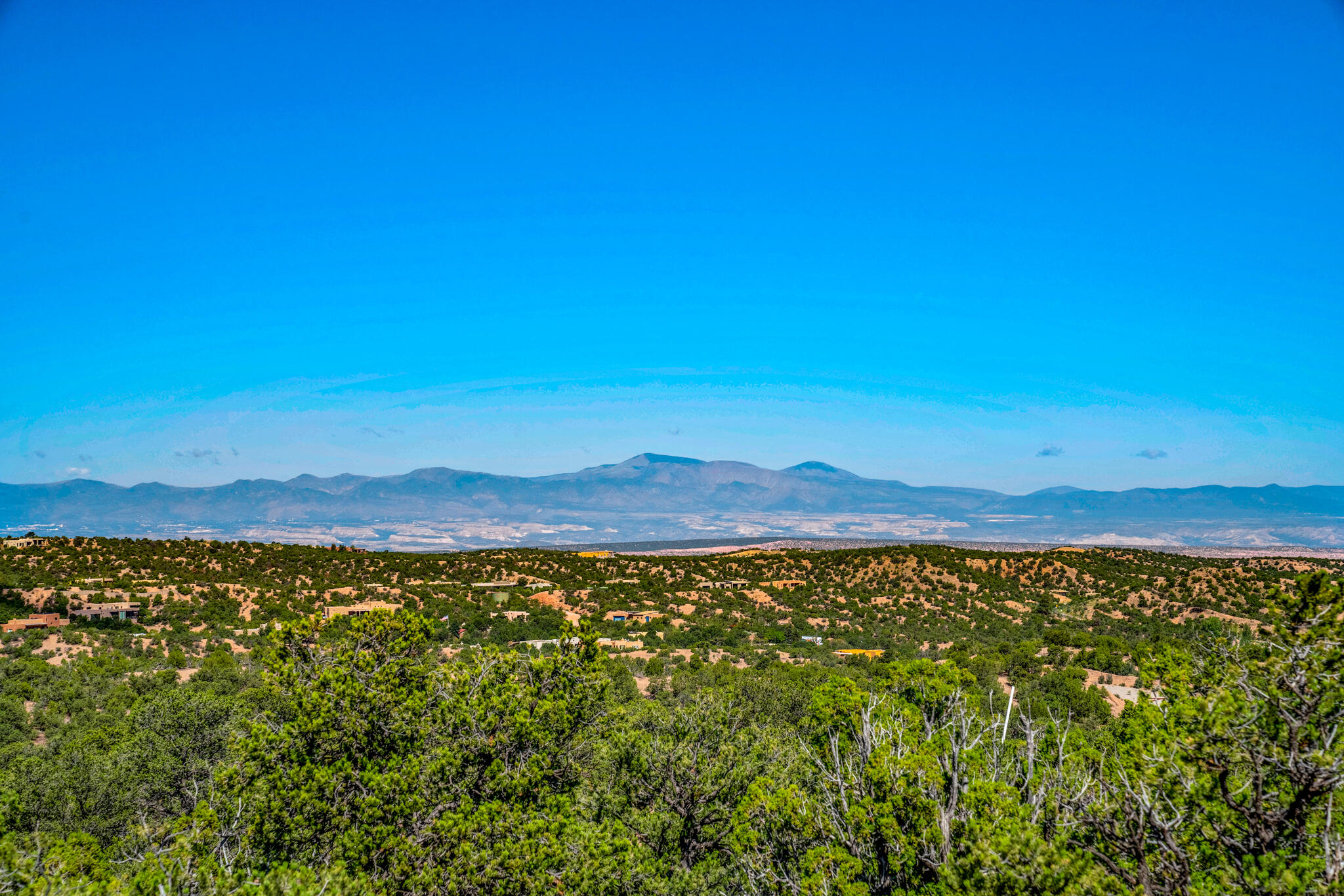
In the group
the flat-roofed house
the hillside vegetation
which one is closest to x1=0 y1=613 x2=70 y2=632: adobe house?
the flat-roofed house

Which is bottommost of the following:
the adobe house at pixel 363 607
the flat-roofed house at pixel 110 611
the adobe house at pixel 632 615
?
the adobe house at pixel 632 615

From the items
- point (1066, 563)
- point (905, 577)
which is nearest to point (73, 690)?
point (905, 577)

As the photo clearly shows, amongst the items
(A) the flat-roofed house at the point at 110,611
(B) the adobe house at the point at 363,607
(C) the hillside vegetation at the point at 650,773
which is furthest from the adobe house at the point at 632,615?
(A) the flat-roofed house at the point at 110,611

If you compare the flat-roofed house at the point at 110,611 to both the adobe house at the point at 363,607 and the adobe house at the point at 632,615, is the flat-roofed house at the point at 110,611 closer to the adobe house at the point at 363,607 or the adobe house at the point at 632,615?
the adobe house at the point at 363,607

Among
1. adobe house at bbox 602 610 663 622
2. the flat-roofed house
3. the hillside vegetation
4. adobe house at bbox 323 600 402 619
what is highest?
the hillside vegetation

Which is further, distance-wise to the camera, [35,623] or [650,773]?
[35,623]

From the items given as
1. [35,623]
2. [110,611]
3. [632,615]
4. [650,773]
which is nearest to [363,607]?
[110,611]

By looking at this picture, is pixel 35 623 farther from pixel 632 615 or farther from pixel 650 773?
pixel 650 773

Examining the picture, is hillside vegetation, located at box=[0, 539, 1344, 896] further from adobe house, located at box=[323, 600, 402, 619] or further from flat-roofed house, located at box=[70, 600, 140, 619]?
adobe house, located at box=[323, 600, 402, 619]

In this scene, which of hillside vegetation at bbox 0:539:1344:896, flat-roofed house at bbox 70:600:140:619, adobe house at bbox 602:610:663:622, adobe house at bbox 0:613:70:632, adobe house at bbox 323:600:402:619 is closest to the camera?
hillside vegetation at bbox 0:539:1344:896

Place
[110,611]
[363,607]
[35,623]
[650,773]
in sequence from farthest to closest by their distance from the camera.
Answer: [363,607], [110,611], [35,623], [650,773]

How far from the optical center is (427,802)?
33.9ft

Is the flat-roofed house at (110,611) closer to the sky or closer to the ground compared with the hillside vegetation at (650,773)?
closer to the ground

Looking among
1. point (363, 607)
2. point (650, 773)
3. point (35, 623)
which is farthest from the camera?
point (363, 607)
